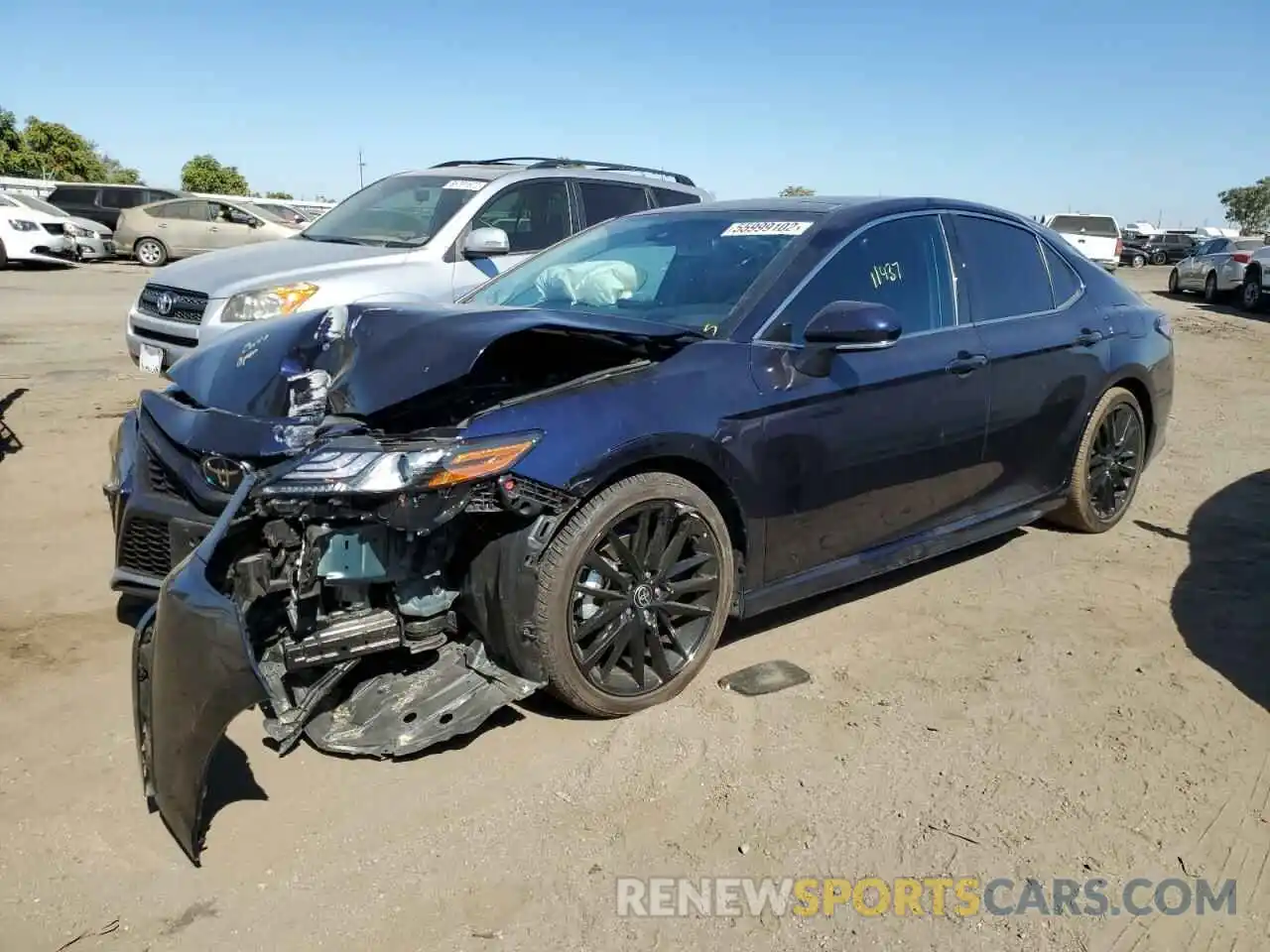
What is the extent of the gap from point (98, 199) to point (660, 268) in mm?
26436

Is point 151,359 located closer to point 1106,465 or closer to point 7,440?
point 7,440

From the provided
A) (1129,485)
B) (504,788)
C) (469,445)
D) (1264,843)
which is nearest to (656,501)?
(469,445)

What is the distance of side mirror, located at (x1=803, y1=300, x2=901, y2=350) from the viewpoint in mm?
3549

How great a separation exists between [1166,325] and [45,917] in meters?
5.59

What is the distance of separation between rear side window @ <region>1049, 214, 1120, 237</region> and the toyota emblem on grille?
1177 inches

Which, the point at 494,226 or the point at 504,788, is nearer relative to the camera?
the point at 504,788

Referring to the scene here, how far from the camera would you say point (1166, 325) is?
5617mm

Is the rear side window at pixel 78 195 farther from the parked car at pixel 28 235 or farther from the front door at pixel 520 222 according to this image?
the front door at pixel 520 222

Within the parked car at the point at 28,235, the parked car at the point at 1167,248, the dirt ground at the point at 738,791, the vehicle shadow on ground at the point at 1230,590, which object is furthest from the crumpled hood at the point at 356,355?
the parked car at the point at 1167,248

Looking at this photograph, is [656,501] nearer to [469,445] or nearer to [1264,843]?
[469,445]

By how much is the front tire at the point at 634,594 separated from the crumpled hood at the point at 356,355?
560mm

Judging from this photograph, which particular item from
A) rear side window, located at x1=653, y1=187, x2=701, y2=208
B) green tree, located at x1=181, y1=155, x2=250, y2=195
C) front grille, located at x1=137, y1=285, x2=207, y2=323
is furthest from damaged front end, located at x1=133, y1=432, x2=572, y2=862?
green tree, located at x1=181, y1=155, x2=250, y2=195

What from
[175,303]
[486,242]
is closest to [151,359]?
[175,303]

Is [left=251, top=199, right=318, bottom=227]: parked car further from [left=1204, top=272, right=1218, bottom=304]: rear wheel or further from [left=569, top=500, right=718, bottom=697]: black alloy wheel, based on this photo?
[left=569, top=500, right=718, bottom=697]: black alloy wheel
